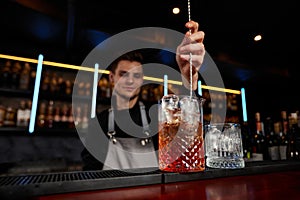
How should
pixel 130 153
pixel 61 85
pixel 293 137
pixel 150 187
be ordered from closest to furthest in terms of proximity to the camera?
1. pixel 150 187
2. pixel 293 137
3. pixel 130 153
4. pixel 61 85

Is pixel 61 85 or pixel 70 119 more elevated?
pixel 61 85

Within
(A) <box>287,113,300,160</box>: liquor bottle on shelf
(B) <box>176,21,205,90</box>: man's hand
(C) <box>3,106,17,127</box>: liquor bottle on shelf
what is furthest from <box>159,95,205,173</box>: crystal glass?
(C) <box>3,106,17,127</box>: liquor bottle on shelf

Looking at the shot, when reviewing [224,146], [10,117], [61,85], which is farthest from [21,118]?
[224,146]

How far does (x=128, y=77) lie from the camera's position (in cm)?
191

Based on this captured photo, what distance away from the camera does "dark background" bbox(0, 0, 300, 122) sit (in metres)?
1.73

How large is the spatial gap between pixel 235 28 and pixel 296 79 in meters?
2.02

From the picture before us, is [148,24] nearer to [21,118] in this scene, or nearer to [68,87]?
[68,87]

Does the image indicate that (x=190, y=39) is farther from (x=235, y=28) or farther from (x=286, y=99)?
(x=286, y=99)

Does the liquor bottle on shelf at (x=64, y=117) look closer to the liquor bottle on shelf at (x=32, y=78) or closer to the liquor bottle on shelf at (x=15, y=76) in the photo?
the liquor bottle on shelf at (x=32, y=78)

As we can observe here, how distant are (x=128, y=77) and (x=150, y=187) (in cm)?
151

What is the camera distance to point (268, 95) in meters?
3.93

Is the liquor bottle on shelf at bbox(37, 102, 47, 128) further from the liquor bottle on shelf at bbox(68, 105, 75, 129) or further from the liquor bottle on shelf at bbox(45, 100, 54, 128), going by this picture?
the liquor bottle on shelf at bbox(68, 105, 75, 129)

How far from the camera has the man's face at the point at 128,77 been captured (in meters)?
1.91

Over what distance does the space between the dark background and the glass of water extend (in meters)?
1.36
